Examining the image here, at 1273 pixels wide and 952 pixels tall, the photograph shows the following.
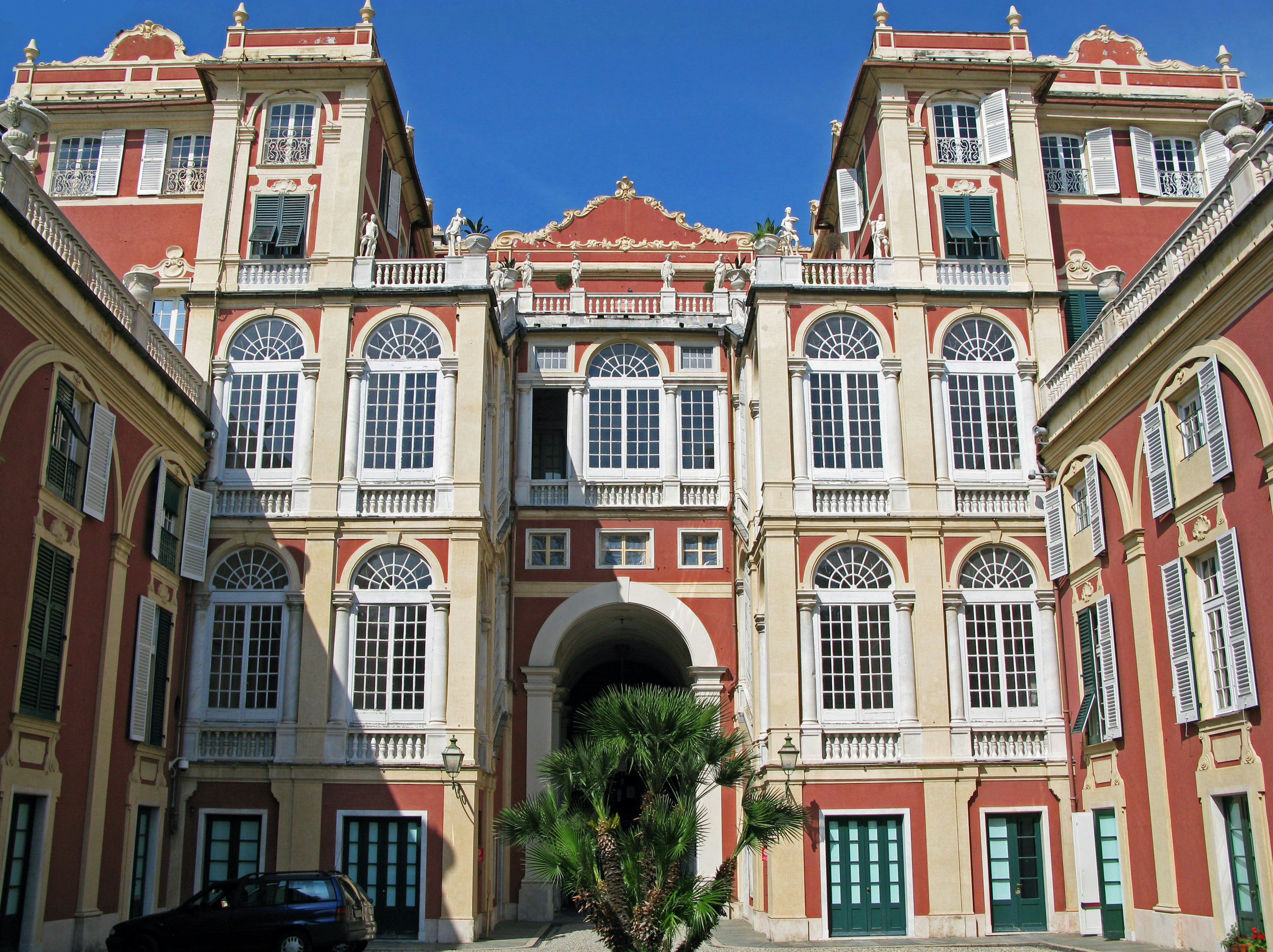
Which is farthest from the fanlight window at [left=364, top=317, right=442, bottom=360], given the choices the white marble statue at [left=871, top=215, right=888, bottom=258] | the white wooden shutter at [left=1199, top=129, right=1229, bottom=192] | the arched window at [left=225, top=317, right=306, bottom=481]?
the white wooden shutter at [left=1199, top=129, right=1229, bottom=192]

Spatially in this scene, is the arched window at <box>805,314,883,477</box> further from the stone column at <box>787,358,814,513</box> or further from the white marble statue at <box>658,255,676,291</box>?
the white marble statue at <box>658,255,676,291</box>

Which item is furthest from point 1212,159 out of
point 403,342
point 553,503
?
point 403,342

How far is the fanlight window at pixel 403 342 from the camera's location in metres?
28.1

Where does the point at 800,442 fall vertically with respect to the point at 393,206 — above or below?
below

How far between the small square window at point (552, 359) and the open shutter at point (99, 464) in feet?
41.9

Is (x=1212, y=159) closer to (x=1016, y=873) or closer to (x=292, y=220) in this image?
(x=1016, y=873)

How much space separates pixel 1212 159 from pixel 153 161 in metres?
27.0

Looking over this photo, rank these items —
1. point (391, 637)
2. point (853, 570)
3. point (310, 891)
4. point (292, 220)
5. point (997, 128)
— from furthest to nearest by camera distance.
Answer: point (997, 128)
point (292, 220)
point (853, 570)
point (391, 637)
point (310, 891)

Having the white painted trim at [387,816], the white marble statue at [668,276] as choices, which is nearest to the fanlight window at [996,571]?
the white marble statue at [668,276]

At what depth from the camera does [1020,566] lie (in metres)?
27.3

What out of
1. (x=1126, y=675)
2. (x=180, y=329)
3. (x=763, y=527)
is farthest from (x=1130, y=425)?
(x=180, y=329)

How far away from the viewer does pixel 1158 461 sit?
68.4 ft

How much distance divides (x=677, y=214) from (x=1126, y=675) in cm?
2369

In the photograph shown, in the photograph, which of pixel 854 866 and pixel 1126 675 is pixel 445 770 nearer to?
pixel 854 866
